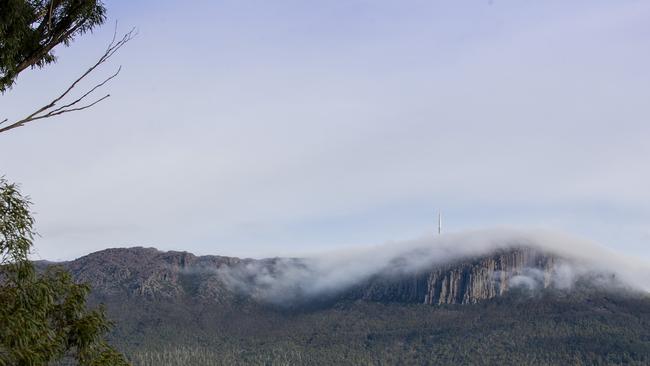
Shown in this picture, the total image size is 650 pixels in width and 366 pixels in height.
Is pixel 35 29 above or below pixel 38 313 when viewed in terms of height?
above

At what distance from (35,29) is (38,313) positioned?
580 cm

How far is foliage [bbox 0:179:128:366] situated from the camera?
16.7 metres

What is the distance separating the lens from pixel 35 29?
726 inches

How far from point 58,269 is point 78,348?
1902 millimetres

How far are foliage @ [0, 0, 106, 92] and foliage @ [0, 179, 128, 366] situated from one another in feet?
8.29

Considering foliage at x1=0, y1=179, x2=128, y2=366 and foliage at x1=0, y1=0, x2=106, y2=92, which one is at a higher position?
foliage at x1=0, y1=0, x2=106, y2=92

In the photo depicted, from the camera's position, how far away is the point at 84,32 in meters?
18.8

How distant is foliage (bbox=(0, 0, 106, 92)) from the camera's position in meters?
17.7

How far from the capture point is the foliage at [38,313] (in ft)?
54.9

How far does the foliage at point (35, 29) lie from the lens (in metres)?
17.7

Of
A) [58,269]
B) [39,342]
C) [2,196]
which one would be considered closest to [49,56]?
[2,196]

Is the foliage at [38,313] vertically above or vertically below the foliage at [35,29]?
below

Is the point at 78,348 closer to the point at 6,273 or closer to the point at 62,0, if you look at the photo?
the point at 6,273

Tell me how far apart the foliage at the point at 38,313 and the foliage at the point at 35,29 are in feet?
8.29
